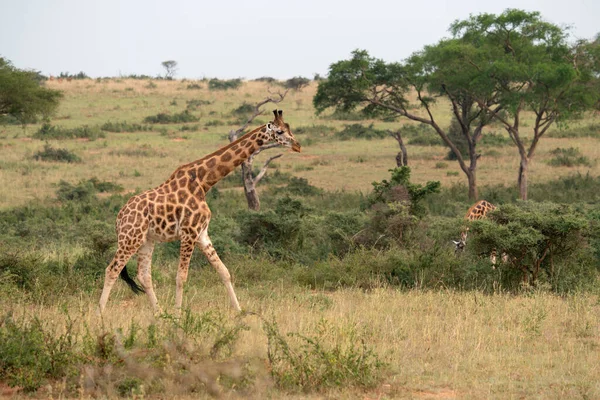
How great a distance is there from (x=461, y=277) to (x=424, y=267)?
0.52 metres

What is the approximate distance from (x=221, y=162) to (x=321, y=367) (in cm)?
337

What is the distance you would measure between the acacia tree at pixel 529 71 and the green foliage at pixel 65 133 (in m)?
19.3

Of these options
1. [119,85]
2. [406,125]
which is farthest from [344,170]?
[119,85]

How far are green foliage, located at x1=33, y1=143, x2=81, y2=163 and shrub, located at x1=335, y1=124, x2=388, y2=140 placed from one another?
12.9 metres

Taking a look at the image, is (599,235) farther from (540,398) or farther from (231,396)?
(231,396)

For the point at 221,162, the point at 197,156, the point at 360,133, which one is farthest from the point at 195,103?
the point at 221,162

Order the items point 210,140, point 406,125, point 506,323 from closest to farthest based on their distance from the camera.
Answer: point 506,323
point 210,140
point 406,125

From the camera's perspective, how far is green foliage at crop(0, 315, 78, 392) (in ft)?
20.1

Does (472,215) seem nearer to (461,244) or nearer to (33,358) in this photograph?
(461,244)

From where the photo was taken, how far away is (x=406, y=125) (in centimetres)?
4319

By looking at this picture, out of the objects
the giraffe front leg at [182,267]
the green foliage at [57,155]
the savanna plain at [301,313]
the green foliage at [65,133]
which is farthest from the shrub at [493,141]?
the giraffe front leg at [182,267]

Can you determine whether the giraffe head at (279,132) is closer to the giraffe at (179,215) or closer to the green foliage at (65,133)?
the giraffe at (179,215)

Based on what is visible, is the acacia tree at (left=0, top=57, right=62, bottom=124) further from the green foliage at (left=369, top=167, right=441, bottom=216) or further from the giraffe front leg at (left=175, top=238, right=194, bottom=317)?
the giraffe front leg at (left=175, top=238, right=194, bottom=317)

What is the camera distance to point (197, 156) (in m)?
31.7
